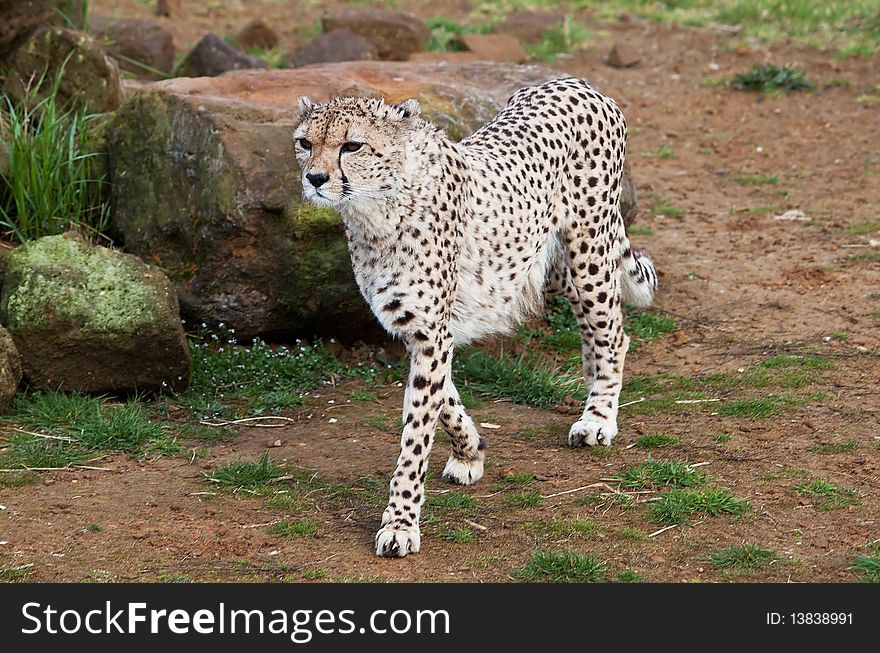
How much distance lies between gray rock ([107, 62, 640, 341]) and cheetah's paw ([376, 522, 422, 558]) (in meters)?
1.89

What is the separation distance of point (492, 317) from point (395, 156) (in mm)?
851

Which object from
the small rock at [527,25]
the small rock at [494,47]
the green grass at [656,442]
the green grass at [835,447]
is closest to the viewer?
the green grass at [835,447]

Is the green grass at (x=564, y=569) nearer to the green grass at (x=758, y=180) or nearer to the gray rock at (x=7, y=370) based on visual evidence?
the gray rock at (x=7, y=370)

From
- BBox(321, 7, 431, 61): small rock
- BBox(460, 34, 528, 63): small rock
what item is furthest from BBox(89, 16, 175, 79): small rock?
BBox(460, 34, 528, 63): small rock

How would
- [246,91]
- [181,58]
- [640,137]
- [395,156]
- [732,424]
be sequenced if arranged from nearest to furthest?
[395,156] → [732,424] → [246,91] → [640,137] → [181,58]

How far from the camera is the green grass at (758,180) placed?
334 inches

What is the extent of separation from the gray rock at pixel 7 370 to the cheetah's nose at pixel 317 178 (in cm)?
188

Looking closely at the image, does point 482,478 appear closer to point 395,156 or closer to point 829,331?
point 395,156

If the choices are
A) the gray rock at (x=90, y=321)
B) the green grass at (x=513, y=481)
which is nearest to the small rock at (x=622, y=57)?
the gray rock at (x=90, y=321)

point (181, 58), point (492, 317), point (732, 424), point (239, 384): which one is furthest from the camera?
point (181, 58)

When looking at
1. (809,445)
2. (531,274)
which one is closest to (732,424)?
(809,445)

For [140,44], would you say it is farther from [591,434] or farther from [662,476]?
[662,476]
